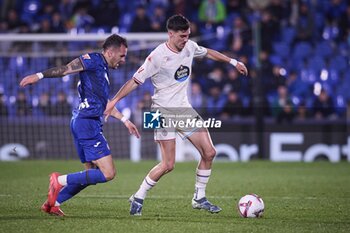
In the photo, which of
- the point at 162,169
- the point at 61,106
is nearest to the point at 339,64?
the point at 61,106

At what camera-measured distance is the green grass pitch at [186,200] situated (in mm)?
8148

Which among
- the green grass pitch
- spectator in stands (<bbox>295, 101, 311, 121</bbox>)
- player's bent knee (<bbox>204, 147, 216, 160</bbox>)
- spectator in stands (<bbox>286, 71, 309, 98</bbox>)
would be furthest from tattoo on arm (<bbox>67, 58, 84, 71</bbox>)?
spectator in stands (<bbox>286, 71, 309, 98</bbox>)

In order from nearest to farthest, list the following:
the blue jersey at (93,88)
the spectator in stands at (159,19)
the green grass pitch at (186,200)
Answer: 1. the green grass pitch at (186,200)
2. the blue jersey at (93,88)
3. the spectator in stands at (159,19)

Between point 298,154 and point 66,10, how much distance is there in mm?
8108

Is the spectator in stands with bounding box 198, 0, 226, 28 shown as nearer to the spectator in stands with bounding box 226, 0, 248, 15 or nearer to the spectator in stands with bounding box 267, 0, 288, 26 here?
the spectator in stands with bounding box 226, 0, 248, 15

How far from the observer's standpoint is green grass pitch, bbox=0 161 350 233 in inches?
321

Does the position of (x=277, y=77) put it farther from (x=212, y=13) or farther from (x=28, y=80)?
(x=28, y=80)

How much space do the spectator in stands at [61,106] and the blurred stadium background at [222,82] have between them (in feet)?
0.08

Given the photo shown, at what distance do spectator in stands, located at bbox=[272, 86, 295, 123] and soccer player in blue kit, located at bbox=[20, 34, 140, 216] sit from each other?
9924mm

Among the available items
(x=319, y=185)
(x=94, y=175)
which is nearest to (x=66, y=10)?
(x=319, y=185)

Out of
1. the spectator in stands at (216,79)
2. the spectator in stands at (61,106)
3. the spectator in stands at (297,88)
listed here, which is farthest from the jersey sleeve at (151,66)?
the spectator in stands at (297,88)

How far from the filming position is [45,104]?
1828 cm

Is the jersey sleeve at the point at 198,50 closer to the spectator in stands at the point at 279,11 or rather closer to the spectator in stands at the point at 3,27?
the spectator in stands at the point at 279,11

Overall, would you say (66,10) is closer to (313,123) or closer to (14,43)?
(14,43)
